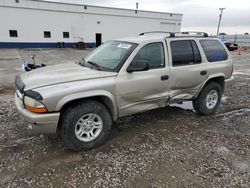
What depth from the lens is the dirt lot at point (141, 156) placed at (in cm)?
299

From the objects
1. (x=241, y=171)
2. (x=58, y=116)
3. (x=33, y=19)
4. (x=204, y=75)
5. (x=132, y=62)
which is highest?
(x=33, y=19)

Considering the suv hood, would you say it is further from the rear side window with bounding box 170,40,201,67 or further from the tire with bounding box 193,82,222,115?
the tire with bounding box 193,82,222,115

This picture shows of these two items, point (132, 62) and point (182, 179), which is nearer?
point (182, 179)

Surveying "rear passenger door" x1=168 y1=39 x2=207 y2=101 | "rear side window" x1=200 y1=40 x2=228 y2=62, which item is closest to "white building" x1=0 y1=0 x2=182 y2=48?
"rear side window" x1=200 y1=40 x2=228 y2=62

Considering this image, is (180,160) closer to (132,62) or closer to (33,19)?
(132,62)

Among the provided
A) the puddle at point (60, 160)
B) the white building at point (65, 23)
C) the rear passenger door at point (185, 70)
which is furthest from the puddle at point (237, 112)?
the white building at point (65, 23)

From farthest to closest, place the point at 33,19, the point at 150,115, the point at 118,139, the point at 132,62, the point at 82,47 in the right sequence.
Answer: the point at 82,47
the point at 33,19
the point at 150,115
the point at 118,139
the point at 132,62

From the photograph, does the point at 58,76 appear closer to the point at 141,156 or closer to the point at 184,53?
the point at 141,156

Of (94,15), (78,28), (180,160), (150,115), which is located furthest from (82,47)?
(180,160)

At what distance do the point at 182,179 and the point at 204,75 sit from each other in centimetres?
259

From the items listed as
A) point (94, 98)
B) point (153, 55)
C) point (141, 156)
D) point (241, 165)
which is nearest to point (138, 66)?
point (153, 55)

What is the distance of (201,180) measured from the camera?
9.91ft

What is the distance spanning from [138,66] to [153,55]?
585 mm

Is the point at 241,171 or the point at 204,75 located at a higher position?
the point at 204,75
